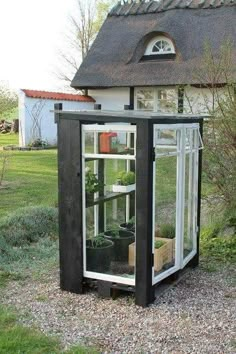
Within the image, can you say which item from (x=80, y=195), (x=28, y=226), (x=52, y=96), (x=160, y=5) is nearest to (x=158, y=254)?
(x=80, y=195)

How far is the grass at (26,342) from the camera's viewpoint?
318cm

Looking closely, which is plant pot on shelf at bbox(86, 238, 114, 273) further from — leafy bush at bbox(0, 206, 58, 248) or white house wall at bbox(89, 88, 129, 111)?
white house wall at bbox(89, 88, 129, 111)

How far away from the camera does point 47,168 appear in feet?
40.1

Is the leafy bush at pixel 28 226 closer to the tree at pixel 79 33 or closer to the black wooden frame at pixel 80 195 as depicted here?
the black wooden frame at pixel 80 195

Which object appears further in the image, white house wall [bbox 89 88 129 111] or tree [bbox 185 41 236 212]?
white house wall [bbox 89 88 129 111]

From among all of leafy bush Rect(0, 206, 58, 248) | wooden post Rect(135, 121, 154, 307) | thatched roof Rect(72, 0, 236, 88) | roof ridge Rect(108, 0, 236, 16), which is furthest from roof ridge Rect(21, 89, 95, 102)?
wooden post Rect(135, 121, 154, 307)

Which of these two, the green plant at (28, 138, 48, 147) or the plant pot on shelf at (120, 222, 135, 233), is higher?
the green plant at (28, 138, 48, 147)

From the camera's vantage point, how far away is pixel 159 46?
17.7 m

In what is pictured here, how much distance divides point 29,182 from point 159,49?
31.9ft

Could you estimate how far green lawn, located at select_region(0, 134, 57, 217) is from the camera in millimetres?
8047

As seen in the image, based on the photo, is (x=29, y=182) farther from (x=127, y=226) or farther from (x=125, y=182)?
(x=125, y=182)

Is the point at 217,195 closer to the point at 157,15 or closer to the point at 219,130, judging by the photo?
the point at 219,130

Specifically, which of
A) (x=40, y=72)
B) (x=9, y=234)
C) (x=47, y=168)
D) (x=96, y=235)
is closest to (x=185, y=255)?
(x=96, y=235)

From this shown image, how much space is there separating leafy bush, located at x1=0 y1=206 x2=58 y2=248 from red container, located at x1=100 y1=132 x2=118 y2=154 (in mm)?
2169
